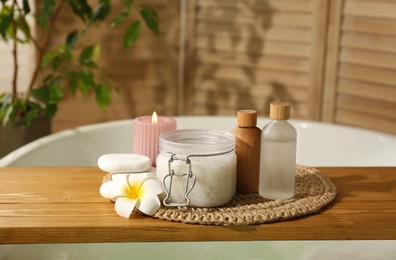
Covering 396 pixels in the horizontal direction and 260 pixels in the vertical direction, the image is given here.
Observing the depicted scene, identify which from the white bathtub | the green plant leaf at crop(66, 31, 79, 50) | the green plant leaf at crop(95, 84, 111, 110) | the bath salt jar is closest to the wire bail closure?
the bath salt jar

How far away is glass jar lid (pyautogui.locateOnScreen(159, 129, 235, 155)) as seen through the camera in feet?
3.96

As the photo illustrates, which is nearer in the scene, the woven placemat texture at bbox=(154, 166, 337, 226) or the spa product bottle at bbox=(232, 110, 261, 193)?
the woven placemat texture at bbox=(154, 166, 337, 226)

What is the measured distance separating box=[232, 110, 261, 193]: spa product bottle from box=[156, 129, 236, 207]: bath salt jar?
43 mm

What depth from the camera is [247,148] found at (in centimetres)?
129

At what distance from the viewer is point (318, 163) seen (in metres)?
2.30

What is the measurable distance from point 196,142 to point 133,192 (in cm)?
15

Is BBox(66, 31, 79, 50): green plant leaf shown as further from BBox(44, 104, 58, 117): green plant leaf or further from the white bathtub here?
the white bathtub

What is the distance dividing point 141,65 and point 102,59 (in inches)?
6.2

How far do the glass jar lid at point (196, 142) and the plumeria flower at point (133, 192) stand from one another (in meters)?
0.06

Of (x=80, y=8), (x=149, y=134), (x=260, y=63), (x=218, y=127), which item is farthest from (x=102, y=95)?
(x=149, y=134)

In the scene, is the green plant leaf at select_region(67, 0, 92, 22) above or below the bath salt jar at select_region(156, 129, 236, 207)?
above

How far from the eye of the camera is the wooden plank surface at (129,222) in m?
1.15

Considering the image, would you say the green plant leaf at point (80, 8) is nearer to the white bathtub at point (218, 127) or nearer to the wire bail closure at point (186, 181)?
the white bathtub at point (218, 127)

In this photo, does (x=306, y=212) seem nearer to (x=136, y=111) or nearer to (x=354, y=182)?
(x=354, y=182)
